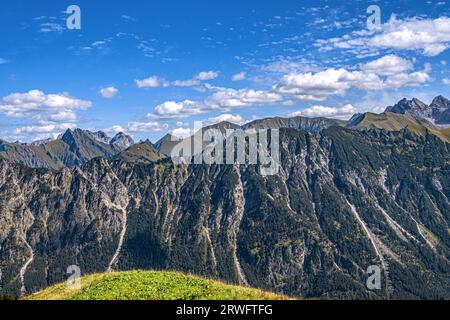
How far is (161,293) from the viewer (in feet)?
124

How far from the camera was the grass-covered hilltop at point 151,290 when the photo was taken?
35719mm

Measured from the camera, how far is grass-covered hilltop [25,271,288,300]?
3572 centimetres

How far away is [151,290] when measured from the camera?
39.1 metres

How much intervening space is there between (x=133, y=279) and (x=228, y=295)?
517 inches

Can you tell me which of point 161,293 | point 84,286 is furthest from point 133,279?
point 161,293
